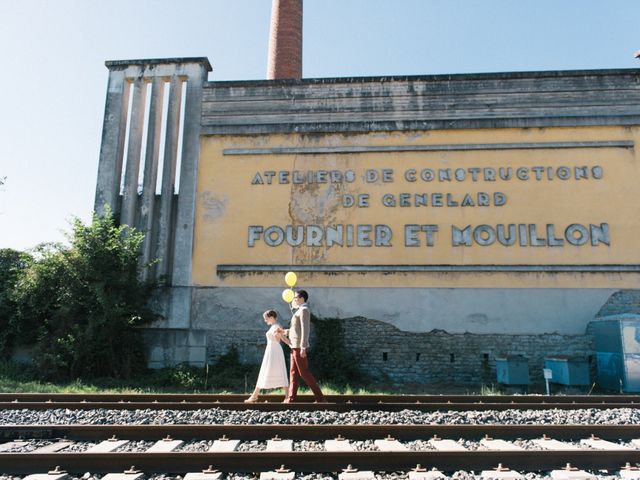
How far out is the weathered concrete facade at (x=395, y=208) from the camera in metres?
13.0

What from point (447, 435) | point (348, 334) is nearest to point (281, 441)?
point (447, 435)

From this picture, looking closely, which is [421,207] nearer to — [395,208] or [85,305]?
[395,208]

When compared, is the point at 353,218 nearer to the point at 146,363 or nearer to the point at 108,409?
the point at 146,363

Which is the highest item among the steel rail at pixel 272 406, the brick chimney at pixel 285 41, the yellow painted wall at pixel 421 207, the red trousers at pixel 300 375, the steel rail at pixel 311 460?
the brick chimney at pixel 285 41

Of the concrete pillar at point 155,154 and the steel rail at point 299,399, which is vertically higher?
the concrete pillar at point 155,154

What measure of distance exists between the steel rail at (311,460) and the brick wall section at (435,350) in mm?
7939

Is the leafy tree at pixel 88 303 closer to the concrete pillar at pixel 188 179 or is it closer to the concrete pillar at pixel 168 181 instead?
the concrete pillar at pixel 168 181

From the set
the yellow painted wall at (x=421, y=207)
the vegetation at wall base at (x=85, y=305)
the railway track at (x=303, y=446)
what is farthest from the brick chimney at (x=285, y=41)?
the railway track at (x=303, y=446)

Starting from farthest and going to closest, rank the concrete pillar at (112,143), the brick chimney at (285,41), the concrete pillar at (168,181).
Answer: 1. the brick chimney at (285,41)
2. the concrete pillar at (112,143)
3. the concrete pillar at (168,181)

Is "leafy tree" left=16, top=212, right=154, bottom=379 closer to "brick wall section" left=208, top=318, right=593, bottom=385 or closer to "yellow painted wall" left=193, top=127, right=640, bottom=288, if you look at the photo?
"yellow painted wall" left=193, top=127, right=640, bottom=288

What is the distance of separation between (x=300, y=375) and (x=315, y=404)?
0.60 m

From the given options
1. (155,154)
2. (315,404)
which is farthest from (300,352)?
(155,154)

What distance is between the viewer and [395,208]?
1383 centimetres

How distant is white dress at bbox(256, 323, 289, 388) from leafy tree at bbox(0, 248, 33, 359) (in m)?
8.78
